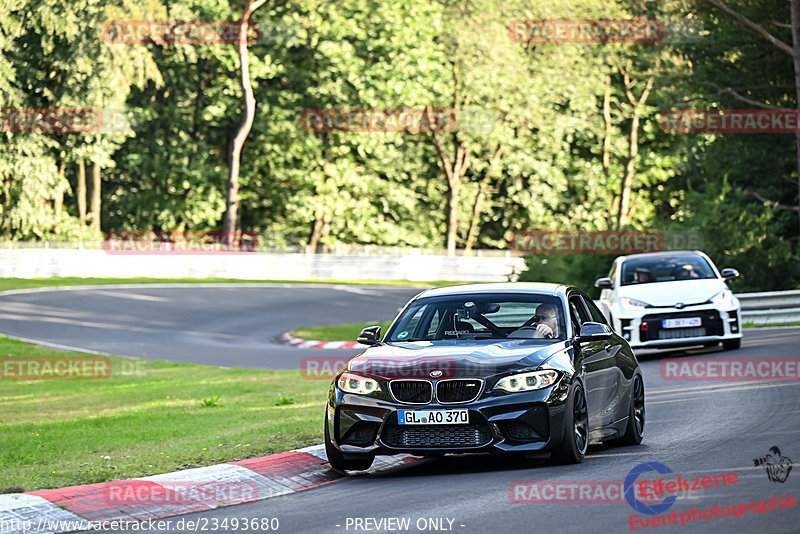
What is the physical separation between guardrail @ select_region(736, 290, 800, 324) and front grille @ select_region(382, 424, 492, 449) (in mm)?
19234

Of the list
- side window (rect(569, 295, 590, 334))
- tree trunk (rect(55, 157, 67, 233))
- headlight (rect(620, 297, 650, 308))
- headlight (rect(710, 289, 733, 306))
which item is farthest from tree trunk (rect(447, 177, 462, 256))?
side window (rect(569, 295, 590, 334))

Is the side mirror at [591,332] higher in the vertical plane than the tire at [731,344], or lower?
higher

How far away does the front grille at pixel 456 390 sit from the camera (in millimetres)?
8844

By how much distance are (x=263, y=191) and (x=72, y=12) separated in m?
13.9

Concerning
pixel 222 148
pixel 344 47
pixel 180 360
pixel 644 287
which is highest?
pixel 344 47

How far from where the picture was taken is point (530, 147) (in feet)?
216

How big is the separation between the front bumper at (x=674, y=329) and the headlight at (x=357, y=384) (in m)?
10.5

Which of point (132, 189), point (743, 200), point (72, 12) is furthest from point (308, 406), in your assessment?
point (132, 189)

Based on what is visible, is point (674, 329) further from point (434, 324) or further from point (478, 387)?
point (478, 387)

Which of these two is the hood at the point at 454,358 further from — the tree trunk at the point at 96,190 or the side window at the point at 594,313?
the tree trunk at the point at 96,190

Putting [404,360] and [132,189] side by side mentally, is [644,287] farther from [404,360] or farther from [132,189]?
[132,189]

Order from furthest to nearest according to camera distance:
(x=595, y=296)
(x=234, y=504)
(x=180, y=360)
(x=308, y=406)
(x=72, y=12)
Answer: (x=72, y=12) < (x=595, y=296) < (x=180, y=360) < (x=308, y=406) < (x=234, y=504)

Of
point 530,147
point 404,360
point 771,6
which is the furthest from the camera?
point 530,147

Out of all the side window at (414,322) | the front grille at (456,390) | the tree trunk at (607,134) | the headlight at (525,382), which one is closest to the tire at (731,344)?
the side window at (414,322)
